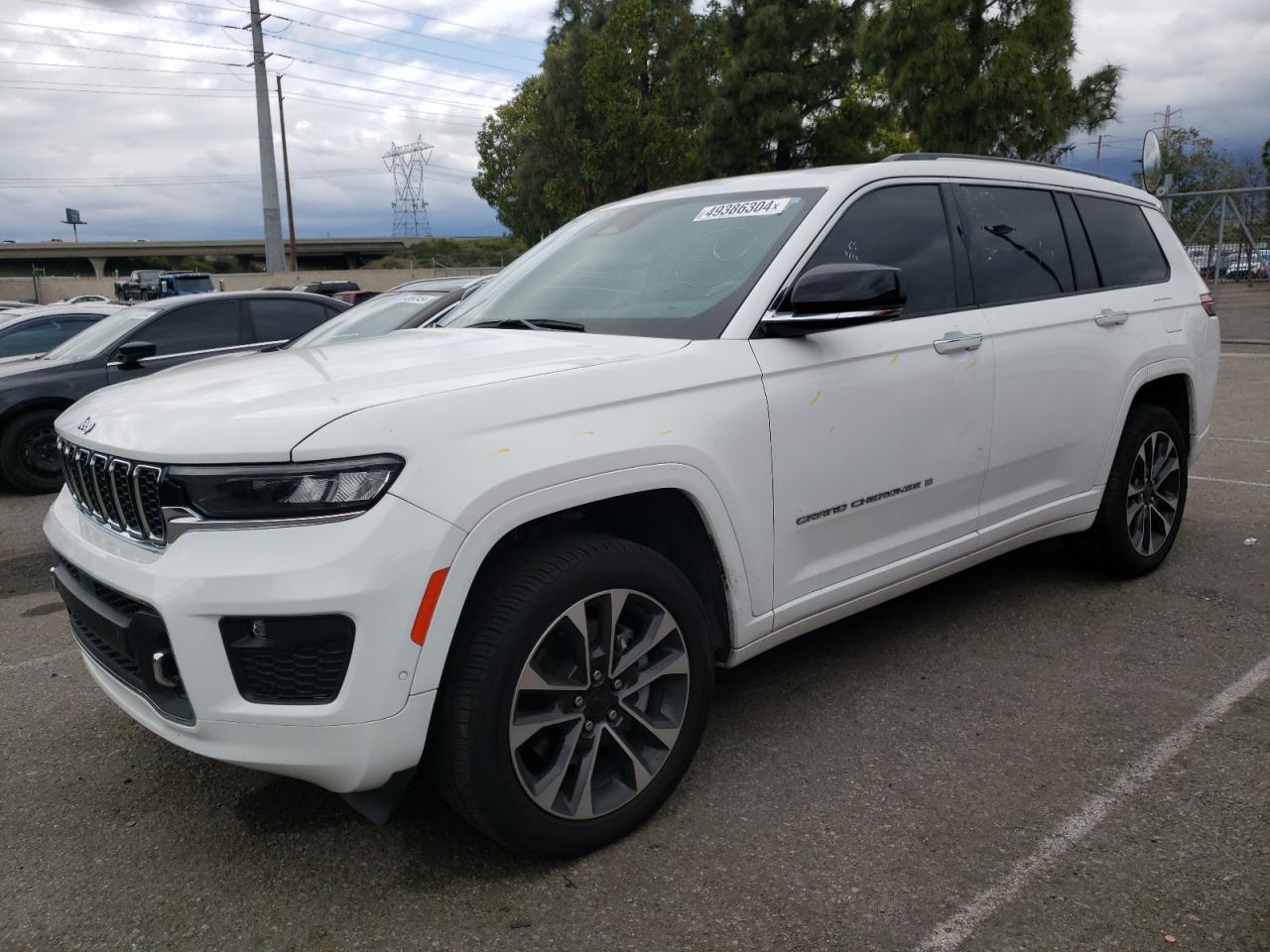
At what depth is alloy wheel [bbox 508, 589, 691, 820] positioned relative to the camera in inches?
100

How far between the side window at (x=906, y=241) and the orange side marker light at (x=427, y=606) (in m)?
1.66

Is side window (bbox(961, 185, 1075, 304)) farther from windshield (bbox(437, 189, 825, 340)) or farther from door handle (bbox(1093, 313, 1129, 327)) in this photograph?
windshield (bbox(437, 189, 825, 340))

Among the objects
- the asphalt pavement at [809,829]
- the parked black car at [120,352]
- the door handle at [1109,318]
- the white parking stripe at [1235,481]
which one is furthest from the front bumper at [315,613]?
the parked black car at [120,352]

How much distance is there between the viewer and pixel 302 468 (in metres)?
2.23

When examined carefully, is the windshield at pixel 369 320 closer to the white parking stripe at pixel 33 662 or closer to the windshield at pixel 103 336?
the windshield at pixel 103 336

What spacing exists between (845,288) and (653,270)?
799mm

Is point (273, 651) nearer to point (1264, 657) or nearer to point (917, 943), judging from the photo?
point (917, 943)

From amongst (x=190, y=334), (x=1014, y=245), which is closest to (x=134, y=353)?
(x=190, y=334)

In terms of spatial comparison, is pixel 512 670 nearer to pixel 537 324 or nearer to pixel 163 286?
pixel 537 324

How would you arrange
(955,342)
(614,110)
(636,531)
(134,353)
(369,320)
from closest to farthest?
(636,531) < (955,342) < (369,320) < (134,353) < (614,110)

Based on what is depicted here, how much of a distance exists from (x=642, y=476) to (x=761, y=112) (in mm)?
24075

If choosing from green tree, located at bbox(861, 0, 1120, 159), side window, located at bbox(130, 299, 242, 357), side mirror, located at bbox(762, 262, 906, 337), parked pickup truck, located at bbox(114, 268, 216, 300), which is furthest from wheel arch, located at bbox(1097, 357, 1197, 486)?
parked pickup truck, located at bbox(114, 268, 216, 300)

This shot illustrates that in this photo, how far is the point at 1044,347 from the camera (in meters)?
3.91

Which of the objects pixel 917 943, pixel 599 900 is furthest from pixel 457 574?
pixel 917 943
